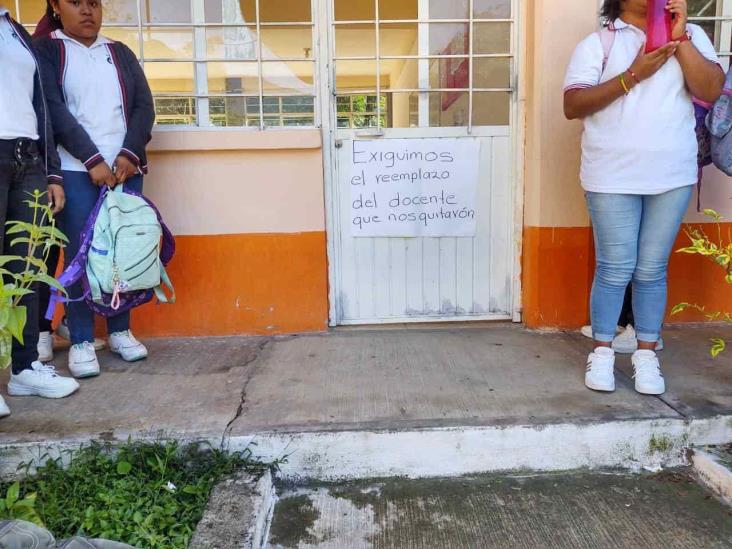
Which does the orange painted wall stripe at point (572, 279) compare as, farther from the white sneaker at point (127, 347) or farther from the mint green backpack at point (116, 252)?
the white sneaker at point (127, 347)

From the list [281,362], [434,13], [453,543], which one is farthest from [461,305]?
[453,543]

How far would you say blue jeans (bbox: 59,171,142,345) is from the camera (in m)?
3.16

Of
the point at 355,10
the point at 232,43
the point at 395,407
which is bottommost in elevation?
the point at 395,407

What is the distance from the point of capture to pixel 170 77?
377cm

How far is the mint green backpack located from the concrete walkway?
0.47 metres

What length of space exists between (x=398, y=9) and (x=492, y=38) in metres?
0.60

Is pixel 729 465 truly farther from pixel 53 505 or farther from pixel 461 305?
pixel 53 505

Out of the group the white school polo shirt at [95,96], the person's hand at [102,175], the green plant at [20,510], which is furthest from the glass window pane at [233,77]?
the green plant at [20,510]

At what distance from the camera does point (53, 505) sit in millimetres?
2180

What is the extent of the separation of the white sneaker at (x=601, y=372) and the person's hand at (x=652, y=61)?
1.23 meters

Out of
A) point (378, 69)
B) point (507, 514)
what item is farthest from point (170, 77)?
point (507, 514)

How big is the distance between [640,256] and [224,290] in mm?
2333

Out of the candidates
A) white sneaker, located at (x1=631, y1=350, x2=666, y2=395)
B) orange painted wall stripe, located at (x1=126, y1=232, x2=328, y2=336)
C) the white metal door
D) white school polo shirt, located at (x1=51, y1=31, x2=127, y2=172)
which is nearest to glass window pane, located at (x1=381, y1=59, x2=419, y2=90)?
the white metal door

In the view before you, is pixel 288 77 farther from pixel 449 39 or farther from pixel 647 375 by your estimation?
pixel 647 375
